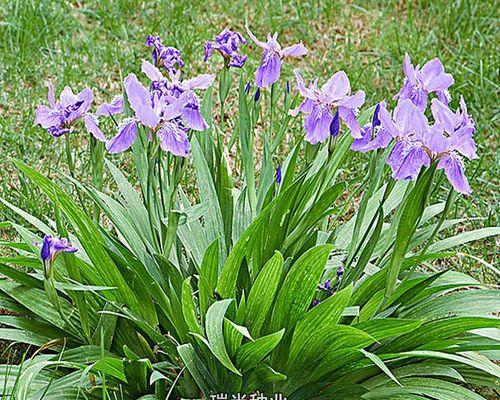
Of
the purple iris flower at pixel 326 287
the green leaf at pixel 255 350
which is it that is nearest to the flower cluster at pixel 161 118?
the green leaf at pixel 255 350

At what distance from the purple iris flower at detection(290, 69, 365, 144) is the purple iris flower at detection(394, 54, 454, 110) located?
127 millimetres

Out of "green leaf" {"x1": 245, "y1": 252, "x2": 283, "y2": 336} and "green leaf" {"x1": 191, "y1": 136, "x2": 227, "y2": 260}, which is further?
"green leaf" {"x1": 191, "y1": 136, "x2": 227, "y2": 260}

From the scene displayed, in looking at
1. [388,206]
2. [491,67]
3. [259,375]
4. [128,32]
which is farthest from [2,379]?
[491,67]

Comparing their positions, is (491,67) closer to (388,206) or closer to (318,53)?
(318,53)

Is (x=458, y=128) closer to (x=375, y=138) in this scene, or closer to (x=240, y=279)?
(x=375, y=138)

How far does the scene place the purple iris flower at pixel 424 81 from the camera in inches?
84.3

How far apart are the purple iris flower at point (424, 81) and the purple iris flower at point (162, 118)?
A: 1.87 ft

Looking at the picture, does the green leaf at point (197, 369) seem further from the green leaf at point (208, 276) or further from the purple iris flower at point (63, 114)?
the purple iris flower at point (63, 114)

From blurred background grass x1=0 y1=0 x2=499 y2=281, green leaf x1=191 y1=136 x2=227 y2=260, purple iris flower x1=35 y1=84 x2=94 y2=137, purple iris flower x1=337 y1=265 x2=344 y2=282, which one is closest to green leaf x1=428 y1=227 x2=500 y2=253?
purple iris flower x1=337 y1=265 x2=344 y2=282

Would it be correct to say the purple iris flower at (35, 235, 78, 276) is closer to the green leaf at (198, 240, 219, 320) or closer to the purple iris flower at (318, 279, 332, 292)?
the green leaf at (198, 240, 219, 320)

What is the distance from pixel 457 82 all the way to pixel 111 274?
2.74 metres

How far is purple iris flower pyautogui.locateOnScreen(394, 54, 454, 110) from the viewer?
2.14 m

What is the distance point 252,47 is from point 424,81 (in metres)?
2.78

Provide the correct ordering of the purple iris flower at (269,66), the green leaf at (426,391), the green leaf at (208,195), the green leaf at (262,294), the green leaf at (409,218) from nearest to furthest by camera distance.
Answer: the green leaf at (409,218) → the green leaf at (262,294) → the green leaf at (426,391) → the purple iris flower at (269,66) → the green leaf at (208,195)
